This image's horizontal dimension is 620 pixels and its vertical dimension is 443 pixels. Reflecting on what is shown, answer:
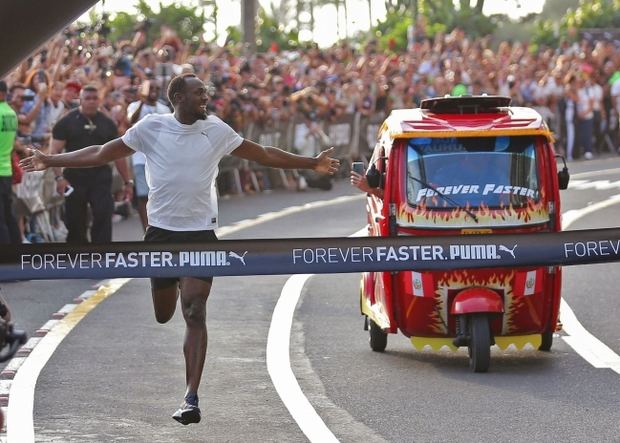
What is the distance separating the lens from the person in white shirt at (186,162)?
979 centimetres

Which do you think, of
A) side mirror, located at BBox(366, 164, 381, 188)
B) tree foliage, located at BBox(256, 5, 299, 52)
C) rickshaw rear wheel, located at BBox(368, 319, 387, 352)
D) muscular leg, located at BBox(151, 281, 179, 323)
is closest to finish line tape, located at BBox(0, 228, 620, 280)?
muscular leg, located at BBox(151, 281, 179, 323)

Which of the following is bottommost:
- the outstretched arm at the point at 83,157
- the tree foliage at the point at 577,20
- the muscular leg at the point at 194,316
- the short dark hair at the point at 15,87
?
the tree foliage at the point at 577,20

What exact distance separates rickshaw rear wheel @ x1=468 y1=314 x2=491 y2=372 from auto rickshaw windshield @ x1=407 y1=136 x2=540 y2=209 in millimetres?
886

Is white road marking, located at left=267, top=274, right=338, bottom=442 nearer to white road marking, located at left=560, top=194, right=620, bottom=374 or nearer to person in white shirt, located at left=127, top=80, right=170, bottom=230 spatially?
white road marking, located at left=560, top=194, right=620, bottom=374

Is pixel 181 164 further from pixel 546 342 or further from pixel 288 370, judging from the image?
pixel 546 342

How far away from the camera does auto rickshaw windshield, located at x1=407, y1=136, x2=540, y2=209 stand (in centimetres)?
1192

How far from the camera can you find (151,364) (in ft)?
39.9

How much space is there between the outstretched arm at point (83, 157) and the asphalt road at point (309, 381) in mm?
1547

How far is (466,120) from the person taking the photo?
12.1 m

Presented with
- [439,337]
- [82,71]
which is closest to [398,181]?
[439,337]

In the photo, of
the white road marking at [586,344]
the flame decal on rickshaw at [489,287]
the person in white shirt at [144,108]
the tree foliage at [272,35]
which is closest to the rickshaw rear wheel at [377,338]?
the flame decal on rickshaw at [489,287]

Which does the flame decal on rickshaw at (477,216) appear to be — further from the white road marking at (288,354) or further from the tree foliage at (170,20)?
the tree foliage at (170,20)

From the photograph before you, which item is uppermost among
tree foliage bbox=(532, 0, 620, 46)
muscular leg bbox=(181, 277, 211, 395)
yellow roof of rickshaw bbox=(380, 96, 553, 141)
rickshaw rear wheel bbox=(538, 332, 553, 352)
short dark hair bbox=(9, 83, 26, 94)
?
yellow roof of rickshaw bbox=(380, 96, 553, 141)

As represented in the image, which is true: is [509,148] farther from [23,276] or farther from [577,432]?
[23,276]
